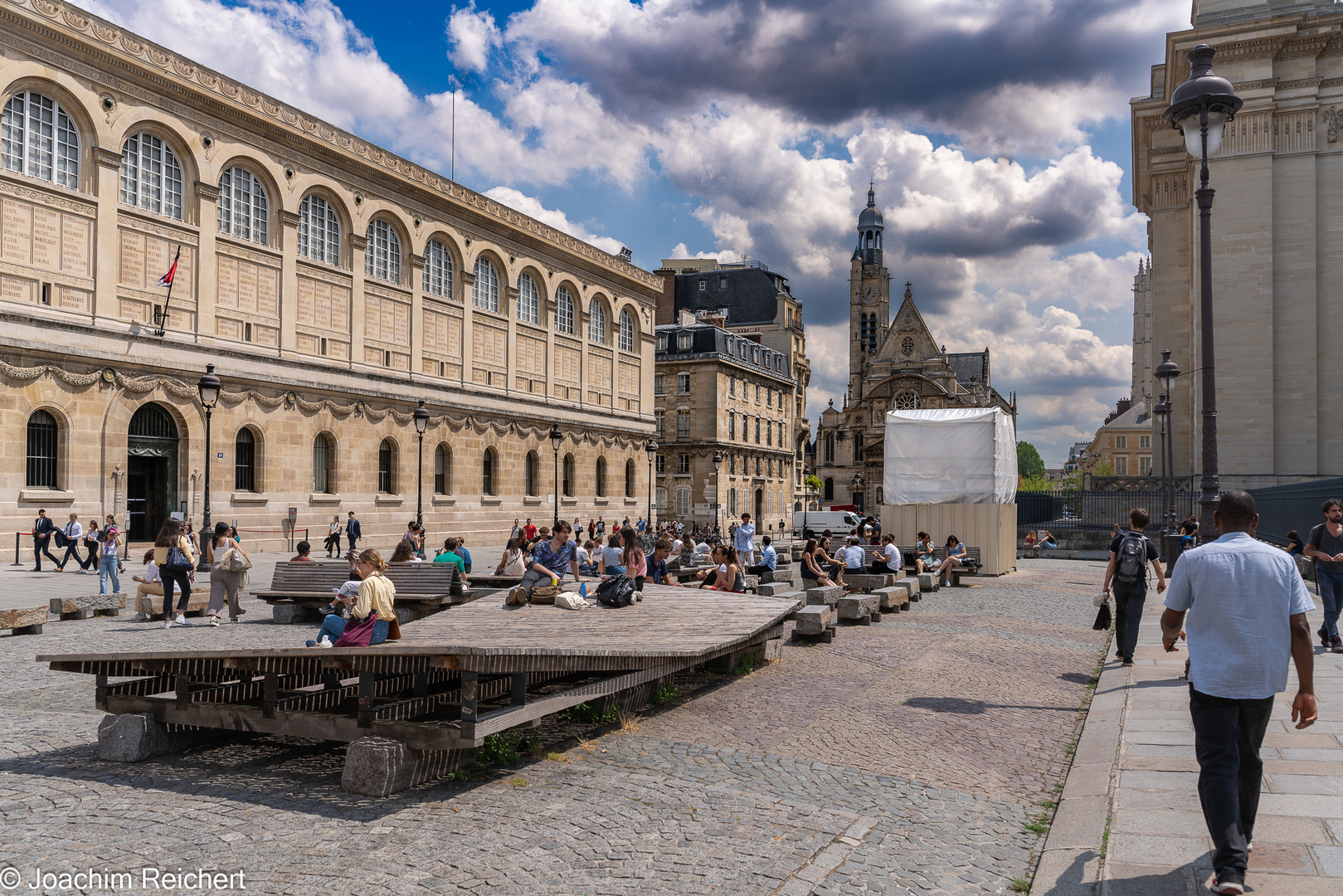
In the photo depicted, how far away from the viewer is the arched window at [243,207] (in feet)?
94.5

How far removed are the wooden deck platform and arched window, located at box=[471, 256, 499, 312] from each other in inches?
1309

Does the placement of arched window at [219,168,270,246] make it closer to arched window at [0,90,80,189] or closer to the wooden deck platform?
arched window at [0,90,80,189]

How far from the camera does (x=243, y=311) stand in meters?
29.0

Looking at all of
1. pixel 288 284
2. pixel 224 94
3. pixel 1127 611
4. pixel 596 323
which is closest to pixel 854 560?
pixel 1127 611

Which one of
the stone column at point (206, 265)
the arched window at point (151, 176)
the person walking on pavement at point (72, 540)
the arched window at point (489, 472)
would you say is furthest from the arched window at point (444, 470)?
the person walking on pavement at point (72, 540)

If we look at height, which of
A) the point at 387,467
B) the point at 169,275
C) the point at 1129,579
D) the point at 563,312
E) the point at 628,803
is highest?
the point at 563,312

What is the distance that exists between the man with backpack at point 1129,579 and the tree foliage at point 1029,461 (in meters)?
170

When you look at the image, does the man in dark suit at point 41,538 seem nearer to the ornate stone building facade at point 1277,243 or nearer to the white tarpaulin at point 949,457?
the white tarpaulin at point 949,457

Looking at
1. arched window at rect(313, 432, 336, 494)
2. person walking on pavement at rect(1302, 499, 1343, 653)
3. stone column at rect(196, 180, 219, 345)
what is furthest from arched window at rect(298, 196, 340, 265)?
person walking on pavement at rect(1302, 499, 1343, 653)

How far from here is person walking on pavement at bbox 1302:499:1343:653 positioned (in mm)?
9672

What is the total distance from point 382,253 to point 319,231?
3.08 metres

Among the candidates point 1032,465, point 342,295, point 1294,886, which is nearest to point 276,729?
point 1294,886

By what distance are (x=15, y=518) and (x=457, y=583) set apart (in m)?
16.8

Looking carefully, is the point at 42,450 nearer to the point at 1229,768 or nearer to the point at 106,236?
the point at 106,236
